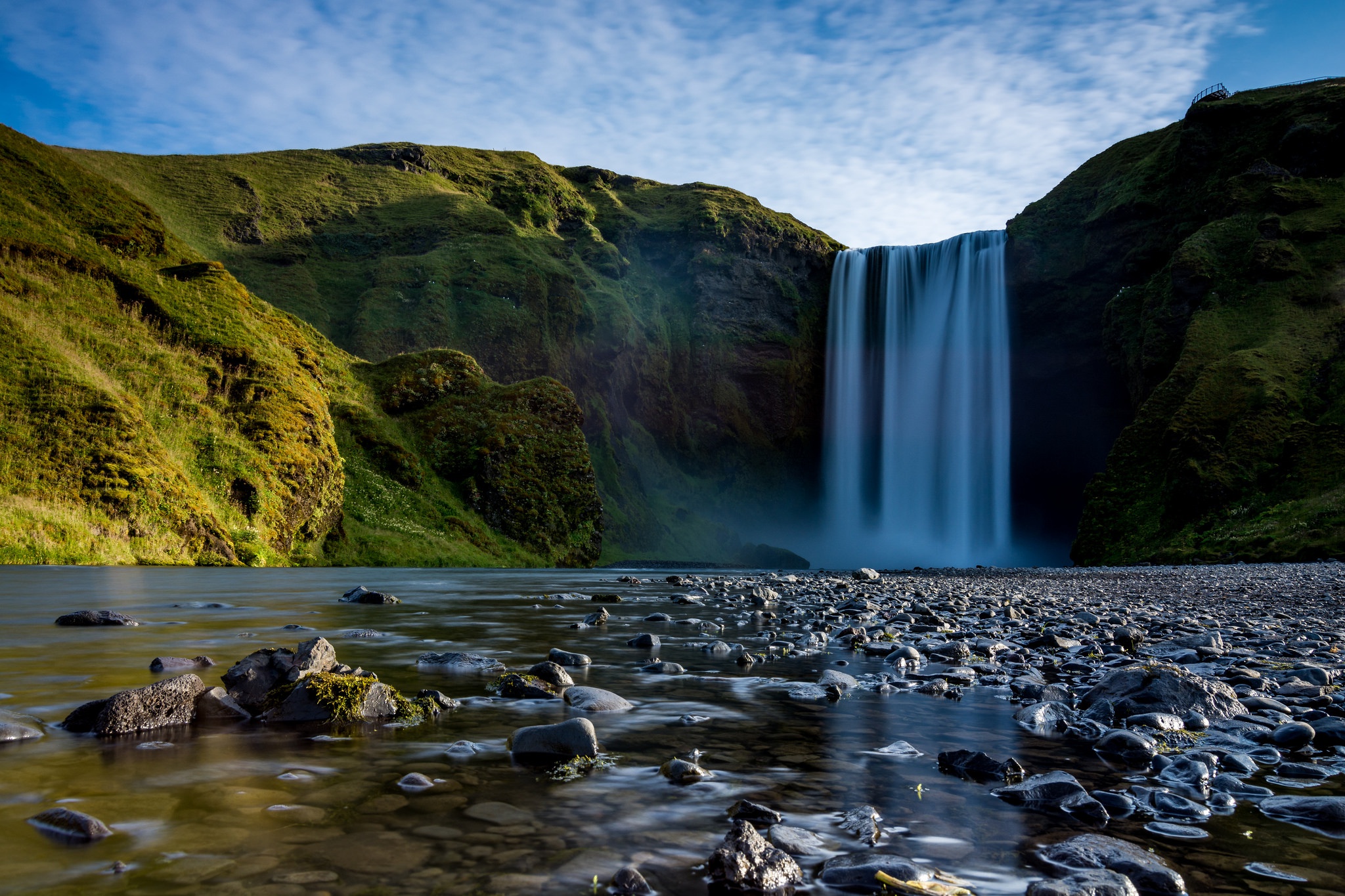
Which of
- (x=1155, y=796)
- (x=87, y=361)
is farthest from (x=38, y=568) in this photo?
(x=1155, y=796)

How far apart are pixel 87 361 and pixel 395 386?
2569 cm

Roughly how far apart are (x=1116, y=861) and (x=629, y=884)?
1797 mm

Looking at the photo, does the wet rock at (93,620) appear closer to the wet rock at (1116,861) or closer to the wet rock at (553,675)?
the wet rock at (553,675)

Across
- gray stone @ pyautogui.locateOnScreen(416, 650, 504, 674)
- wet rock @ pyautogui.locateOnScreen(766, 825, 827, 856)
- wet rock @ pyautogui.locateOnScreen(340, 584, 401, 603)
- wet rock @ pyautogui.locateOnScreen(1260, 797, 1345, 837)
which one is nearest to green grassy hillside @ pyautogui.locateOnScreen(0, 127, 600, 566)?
wet rock @ pyautogui.locateOnScreen(340, 584, 401, 603)

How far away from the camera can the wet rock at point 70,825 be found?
101 inches

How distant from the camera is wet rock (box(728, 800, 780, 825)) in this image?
3.01m

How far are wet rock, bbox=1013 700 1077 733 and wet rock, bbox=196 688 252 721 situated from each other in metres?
5.34

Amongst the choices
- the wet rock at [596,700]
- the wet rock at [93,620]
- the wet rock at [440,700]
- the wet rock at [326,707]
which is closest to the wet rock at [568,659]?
the wet rock at [596,700]

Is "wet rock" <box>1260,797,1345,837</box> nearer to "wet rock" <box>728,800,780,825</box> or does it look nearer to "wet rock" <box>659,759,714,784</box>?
"wet rock" <box>728,800,780,825</box>

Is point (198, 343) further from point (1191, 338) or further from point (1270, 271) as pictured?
point (1270, 271)

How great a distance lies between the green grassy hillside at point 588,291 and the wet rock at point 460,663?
199 ft

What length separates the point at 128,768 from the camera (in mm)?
3422

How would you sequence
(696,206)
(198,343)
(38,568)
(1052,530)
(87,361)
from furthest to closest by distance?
(696,206)
(1052,530)
(198,343)
(87,361)
(38,568)

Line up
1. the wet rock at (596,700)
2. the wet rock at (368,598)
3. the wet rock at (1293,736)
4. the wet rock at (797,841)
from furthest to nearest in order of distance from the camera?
1. the wet rock at (368,598)
2. the wet rock at (596,700)
3. the wet rock at (1293,736)
4. the wet rock at (797,841)
